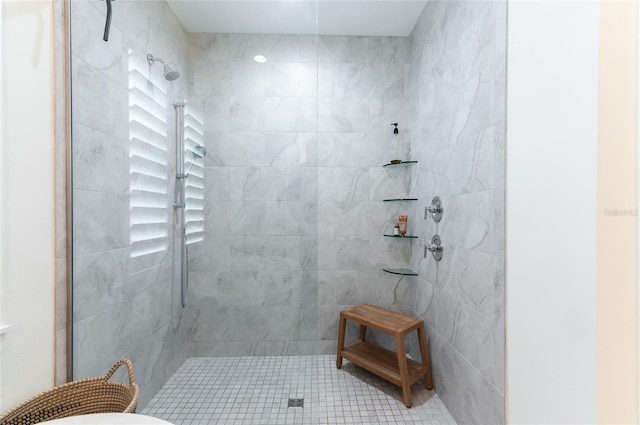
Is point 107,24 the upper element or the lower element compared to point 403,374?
upper

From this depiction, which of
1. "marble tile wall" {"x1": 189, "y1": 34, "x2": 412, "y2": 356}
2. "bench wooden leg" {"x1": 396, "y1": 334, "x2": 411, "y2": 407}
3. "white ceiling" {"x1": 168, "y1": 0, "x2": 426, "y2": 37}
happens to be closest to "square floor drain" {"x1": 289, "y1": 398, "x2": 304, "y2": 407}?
"marble tile wall" {"x1": 189, "y1": 34, "x2": 412, "y2": 356}

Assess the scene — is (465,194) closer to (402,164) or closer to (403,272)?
(402,164)

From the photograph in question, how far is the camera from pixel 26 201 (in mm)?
917

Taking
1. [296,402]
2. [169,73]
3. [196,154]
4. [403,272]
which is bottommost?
[296,402]

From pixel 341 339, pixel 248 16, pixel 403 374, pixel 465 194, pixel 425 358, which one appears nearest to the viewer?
pixel 248 16

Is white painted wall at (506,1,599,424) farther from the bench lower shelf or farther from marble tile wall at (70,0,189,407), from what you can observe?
marble tile wall at (70,0,189,407)

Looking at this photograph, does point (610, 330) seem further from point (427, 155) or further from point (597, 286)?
point (427, 155)

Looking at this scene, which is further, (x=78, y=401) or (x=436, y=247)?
(x=436, y=247)

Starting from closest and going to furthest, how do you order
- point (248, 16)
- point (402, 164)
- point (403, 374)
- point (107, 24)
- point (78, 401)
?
1. point (78, 401)
2. point (107, 24)
3. point (248, 16)
4. point (403, 374)
5. point (402, 164)

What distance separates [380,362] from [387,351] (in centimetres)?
18

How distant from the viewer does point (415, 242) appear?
80.7 inches

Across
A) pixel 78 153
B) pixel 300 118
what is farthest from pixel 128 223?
pixel 300 118

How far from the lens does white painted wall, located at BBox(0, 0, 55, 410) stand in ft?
2.82

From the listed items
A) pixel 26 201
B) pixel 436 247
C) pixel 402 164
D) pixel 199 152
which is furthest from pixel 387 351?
pixel 26 201
